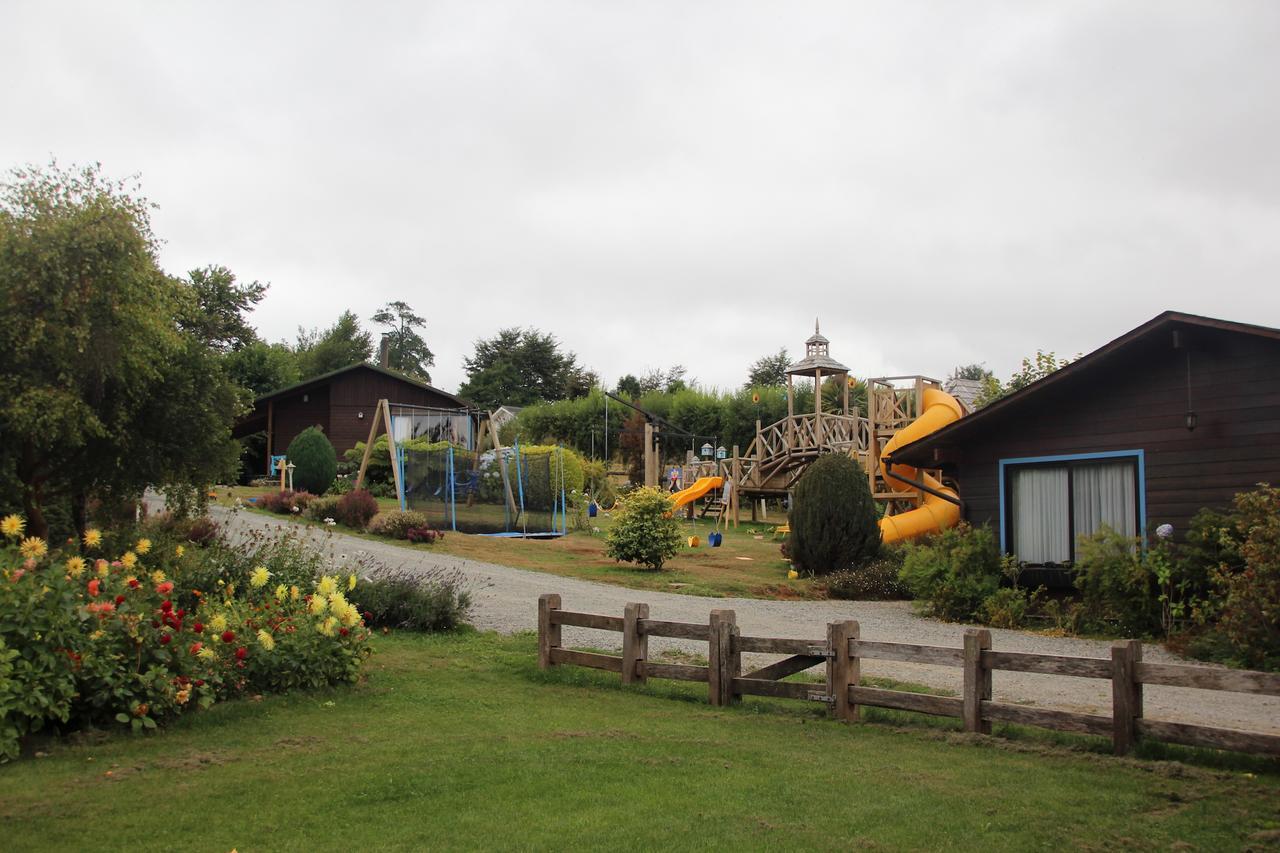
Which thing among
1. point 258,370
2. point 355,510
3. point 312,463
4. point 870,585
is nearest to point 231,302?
point 258,370

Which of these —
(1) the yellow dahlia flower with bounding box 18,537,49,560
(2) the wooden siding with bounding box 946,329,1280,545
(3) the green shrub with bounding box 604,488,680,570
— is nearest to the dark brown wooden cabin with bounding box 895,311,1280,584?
(2) the wooden siding with bounding box 946,329,1280,545

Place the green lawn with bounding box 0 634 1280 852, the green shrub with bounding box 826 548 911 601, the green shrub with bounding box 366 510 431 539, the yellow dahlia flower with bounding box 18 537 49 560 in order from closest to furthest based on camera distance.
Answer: the green lawn with bounding box 0 634 1280 852 → the yellow dahlia flower with bounding box 18 537 49 560 → the green shrub with bounding box 826 548 911 601 → the green shrub with bounding box 366 510 431 539

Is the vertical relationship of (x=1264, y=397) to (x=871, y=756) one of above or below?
above

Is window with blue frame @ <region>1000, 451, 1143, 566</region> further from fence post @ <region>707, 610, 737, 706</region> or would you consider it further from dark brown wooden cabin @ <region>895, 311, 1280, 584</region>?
fence post @ <region>707, 610, 737, 706</region>

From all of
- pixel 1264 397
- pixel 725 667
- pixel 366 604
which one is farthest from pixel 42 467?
pixel 1264 397

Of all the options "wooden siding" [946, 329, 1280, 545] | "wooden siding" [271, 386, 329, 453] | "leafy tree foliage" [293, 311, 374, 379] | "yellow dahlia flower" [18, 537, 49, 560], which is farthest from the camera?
"leafy tree foliage" [293, 311, 374, 379]

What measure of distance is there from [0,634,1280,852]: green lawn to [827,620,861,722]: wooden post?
209 mm

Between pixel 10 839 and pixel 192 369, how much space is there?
728cm

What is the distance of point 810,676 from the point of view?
1130 centimetres

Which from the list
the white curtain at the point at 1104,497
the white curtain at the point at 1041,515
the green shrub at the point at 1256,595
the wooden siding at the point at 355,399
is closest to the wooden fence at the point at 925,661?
the green shrub at the point at 1256,595

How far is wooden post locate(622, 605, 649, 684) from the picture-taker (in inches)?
402

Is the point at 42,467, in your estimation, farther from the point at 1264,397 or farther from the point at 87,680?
the point at 1264,397

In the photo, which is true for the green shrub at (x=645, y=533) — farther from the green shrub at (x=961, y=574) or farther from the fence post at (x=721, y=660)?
the fence post at (x=721, y=660)

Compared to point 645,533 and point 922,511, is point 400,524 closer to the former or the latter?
point 645,533
